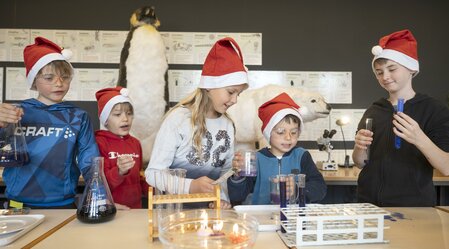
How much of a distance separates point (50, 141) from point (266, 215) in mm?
954

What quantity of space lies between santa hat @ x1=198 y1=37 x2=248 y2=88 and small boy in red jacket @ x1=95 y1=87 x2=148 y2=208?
61cm

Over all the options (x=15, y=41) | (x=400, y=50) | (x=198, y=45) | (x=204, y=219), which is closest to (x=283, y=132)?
(x=400, y=50)

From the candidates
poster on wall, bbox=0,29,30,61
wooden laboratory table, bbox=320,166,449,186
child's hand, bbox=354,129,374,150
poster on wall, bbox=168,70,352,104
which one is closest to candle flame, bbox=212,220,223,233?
child's hand, bbox=354,129,374,150

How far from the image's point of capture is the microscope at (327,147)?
2.39 metres

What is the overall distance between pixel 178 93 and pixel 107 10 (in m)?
0.82

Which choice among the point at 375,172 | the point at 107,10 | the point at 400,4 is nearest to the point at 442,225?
the point at 375,172

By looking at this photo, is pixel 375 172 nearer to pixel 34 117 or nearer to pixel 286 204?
pixel 286 204

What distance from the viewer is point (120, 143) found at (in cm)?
184

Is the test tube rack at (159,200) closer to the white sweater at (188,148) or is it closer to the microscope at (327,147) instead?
the white sweater at (188,148)

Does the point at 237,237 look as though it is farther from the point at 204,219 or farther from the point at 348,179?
the point at 348,179

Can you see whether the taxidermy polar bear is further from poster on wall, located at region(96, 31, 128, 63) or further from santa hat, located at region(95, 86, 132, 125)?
poster on wall, located at region(96, 31, 128, 63)

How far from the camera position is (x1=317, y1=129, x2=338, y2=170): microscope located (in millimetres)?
2393

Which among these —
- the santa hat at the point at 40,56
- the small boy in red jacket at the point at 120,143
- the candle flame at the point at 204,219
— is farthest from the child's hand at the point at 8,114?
the candle flame at the point at 204,219

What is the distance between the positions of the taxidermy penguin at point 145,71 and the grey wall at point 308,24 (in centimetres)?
39
